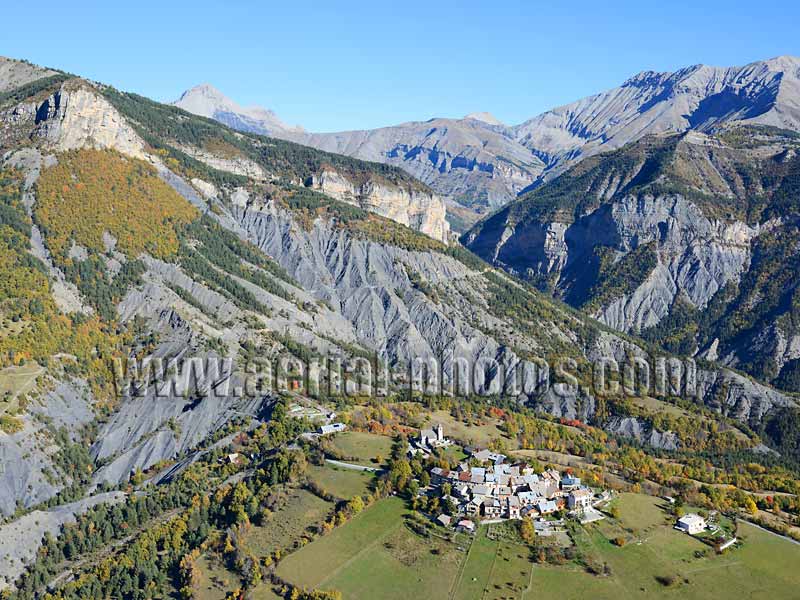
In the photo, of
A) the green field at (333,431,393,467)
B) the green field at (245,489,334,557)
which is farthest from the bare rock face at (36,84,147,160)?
the green field at (245,489,334,557)

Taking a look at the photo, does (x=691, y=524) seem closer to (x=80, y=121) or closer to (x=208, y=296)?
(x=208, y=296)

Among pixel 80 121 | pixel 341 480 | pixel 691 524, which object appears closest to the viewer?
pixel 691 524

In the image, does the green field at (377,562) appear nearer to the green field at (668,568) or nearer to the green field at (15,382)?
the green field at (668,568)

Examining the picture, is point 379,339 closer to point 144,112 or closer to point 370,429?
point 370,429

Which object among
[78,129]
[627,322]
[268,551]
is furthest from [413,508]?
[627,322]

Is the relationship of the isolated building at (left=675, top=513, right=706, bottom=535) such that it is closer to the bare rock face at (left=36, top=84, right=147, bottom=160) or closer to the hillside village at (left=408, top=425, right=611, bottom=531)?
the hillside village at (left=408, top=425, right=611, bottom=531)

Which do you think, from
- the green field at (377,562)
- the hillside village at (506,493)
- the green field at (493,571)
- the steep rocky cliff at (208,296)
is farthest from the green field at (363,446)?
the green field at (493,571)

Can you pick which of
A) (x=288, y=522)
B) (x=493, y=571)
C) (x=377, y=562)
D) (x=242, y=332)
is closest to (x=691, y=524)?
(x=493, y=571)
